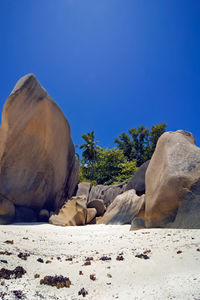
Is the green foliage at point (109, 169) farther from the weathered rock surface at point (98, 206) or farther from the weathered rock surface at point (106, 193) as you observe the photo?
the weathered rock surface at point (98, 206)

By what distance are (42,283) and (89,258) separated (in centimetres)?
87

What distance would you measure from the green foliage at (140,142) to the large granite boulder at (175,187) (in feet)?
55.6

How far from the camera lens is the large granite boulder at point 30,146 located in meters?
7.22

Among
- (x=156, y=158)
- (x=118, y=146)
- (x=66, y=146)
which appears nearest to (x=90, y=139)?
(x=118, y=146)

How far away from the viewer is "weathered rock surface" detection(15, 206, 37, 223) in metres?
6.78

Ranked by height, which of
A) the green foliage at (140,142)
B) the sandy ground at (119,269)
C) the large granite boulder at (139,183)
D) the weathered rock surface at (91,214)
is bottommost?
the sandy ground at (119,269)

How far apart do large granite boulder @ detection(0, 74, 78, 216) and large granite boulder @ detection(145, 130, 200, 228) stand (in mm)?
4463

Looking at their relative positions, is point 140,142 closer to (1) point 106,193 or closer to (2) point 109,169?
(2) point 109,169

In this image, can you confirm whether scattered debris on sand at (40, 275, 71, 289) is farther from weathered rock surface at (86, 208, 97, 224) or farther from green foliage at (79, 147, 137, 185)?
green foliage at (79, 147, 137, 185)

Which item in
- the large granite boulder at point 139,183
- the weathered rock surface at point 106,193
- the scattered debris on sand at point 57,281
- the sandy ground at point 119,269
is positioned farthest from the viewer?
the weathered rock surface at point 106,193

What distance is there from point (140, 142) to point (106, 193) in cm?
1427

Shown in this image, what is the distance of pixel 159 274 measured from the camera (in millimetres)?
1974

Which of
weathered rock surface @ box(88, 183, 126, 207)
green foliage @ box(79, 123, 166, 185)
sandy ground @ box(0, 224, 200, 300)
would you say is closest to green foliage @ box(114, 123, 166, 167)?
green foliage @ box(79, 123, 166, 185)

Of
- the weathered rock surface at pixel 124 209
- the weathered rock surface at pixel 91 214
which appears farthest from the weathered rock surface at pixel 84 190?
the weathered rock surface at pixel 124 209
